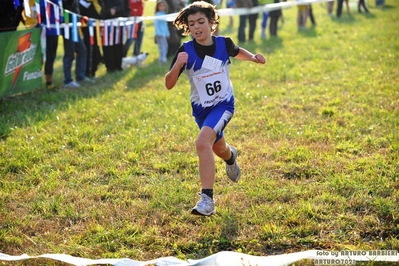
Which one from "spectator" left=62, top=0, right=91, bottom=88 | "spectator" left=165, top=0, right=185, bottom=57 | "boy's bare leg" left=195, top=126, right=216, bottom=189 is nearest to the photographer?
"boy's bare leg" left=195, top=126, right=216, bottom=189

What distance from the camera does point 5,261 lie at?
394 cm

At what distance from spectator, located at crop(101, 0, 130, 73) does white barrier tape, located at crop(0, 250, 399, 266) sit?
8204mm

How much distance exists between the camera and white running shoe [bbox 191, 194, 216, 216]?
440cm

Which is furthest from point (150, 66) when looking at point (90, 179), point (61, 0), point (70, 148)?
point (90, 179)

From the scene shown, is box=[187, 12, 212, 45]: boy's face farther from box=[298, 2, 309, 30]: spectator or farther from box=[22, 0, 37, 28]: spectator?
box=[298, 2, 309, 30]: spectator

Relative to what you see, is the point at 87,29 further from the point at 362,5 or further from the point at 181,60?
the point at 362,5

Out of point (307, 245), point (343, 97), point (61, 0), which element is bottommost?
point (343, 97)

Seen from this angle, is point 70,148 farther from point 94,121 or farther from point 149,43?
point 149,43

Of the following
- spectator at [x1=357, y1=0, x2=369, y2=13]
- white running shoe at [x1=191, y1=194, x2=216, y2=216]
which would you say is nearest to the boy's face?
white running shoe at [x1=191, y1=194, x2=216, y2=216]

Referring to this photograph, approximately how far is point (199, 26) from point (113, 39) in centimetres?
Result: 711

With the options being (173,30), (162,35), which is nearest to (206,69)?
(162,35)

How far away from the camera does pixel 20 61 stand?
9.11 metres

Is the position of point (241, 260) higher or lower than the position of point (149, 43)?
higher

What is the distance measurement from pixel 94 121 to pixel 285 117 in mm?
2688
